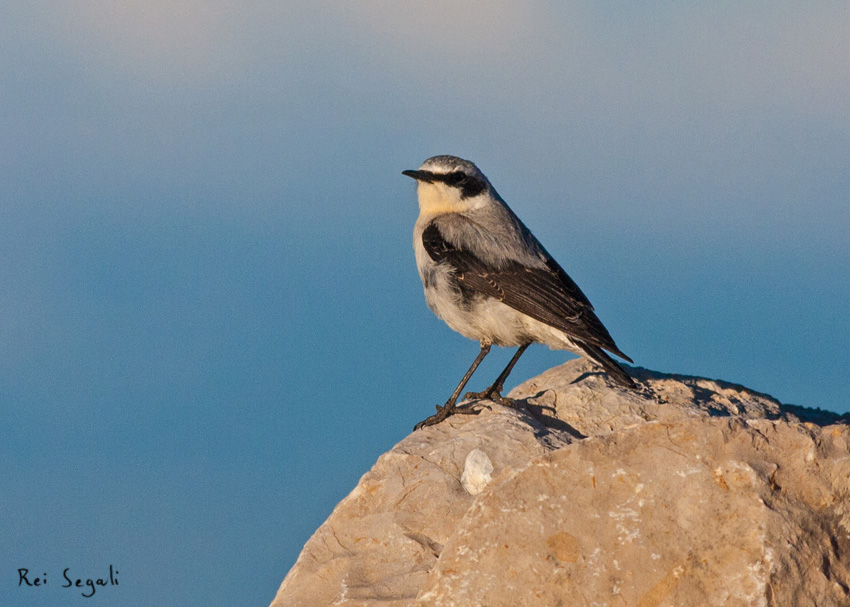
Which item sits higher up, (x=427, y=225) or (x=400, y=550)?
(x=427, y=225)

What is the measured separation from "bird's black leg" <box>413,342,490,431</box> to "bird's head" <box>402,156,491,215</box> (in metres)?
1.68

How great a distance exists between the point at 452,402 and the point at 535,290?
1.42m

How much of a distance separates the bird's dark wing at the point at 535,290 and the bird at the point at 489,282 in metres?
0.01

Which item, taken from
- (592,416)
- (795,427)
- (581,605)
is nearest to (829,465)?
(795,427)

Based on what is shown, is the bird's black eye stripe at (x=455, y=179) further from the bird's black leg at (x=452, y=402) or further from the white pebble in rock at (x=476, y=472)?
the white pebble in rock at (x=476, y=472)

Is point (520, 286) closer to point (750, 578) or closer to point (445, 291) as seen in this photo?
point (445, 291)

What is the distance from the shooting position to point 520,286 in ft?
30.2

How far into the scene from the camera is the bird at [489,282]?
8992 mm

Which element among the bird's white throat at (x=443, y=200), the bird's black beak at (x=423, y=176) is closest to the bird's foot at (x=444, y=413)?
the bird's white throat at (x=443, y=200)

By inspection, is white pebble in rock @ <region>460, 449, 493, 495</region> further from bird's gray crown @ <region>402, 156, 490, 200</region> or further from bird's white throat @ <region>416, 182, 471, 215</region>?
bird's gray crown @ <region>402, 156, 490, 200</region>

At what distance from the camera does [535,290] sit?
9.18m

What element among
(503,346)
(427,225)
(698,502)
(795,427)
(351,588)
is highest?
(427,225)

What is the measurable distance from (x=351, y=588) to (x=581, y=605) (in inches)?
76.0

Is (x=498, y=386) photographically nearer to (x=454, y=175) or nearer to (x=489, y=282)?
(x=489, y=282)
